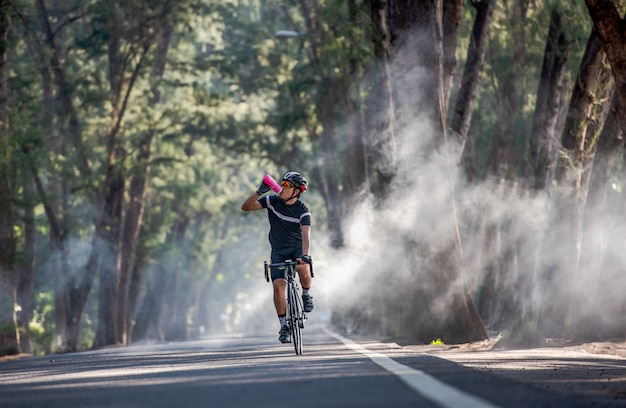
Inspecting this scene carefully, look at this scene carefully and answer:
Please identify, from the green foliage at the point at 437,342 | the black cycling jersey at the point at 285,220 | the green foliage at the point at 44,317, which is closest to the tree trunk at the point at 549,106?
the green foliage at the point at 437,342

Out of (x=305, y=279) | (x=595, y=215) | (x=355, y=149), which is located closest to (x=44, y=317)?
(x=355, y=149)

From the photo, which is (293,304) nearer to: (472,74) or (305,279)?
(305,279)

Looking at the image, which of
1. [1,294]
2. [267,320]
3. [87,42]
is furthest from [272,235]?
[267,320]

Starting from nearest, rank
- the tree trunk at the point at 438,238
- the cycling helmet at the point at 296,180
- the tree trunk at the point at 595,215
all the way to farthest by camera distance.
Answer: the cycling helmet at the point at 296,180 → the tree trunk at the point at 438,238 → the tree trunk at the point at 595,215

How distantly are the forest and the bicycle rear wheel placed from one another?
4.50 m

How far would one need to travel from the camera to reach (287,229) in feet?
49.7

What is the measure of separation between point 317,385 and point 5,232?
18429 millimetres

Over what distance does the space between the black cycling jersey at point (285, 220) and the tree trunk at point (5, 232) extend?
11251 millimetres

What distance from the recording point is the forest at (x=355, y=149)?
2152cm

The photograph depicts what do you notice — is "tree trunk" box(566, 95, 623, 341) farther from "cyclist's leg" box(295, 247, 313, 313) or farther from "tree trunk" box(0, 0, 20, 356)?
"tree trunk" box(0, 0, 20, 356)

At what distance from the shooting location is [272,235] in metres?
15.2

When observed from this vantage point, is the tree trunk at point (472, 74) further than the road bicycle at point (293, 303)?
Yes

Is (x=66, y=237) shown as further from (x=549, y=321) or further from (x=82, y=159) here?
(x=549, y=321)

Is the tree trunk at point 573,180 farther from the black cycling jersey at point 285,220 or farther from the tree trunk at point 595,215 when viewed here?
the black cycling jersey at point 285,220
